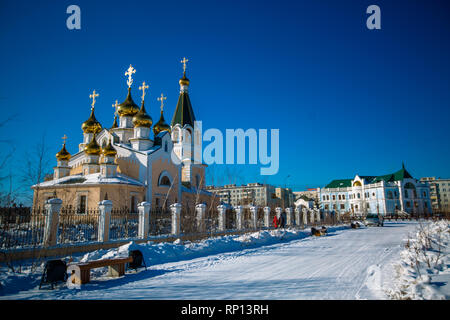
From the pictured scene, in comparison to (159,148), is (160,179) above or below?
below

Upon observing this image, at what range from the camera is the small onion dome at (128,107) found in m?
28.0

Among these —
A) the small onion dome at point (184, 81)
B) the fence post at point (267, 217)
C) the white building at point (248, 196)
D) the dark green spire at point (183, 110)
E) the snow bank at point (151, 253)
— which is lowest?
the snow bank at point (151, 253)

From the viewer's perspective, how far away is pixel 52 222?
29.9 ft

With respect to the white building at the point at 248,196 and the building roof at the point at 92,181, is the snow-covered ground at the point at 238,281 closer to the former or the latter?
the white building at the point at 248,196

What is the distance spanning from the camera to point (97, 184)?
21.2 m

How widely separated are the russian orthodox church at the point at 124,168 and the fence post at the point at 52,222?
11.4 m

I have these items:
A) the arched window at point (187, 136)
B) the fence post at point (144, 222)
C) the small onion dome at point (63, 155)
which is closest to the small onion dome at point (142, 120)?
the small onion dome at point (63, 155)

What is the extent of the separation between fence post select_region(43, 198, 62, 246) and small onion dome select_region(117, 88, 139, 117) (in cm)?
1993

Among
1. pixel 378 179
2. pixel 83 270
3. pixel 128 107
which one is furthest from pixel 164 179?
pixel 378 179

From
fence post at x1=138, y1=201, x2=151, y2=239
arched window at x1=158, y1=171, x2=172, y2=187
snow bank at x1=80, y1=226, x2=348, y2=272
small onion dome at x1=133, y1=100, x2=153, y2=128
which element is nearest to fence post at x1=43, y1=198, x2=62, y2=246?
snow bank at x1=80, y1=226, x2=348, y2=272

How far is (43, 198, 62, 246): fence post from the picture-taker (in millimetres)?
8953

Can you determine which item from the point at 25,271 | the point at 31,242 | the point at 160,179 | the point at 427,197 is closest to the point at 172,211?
the point at 31,242
